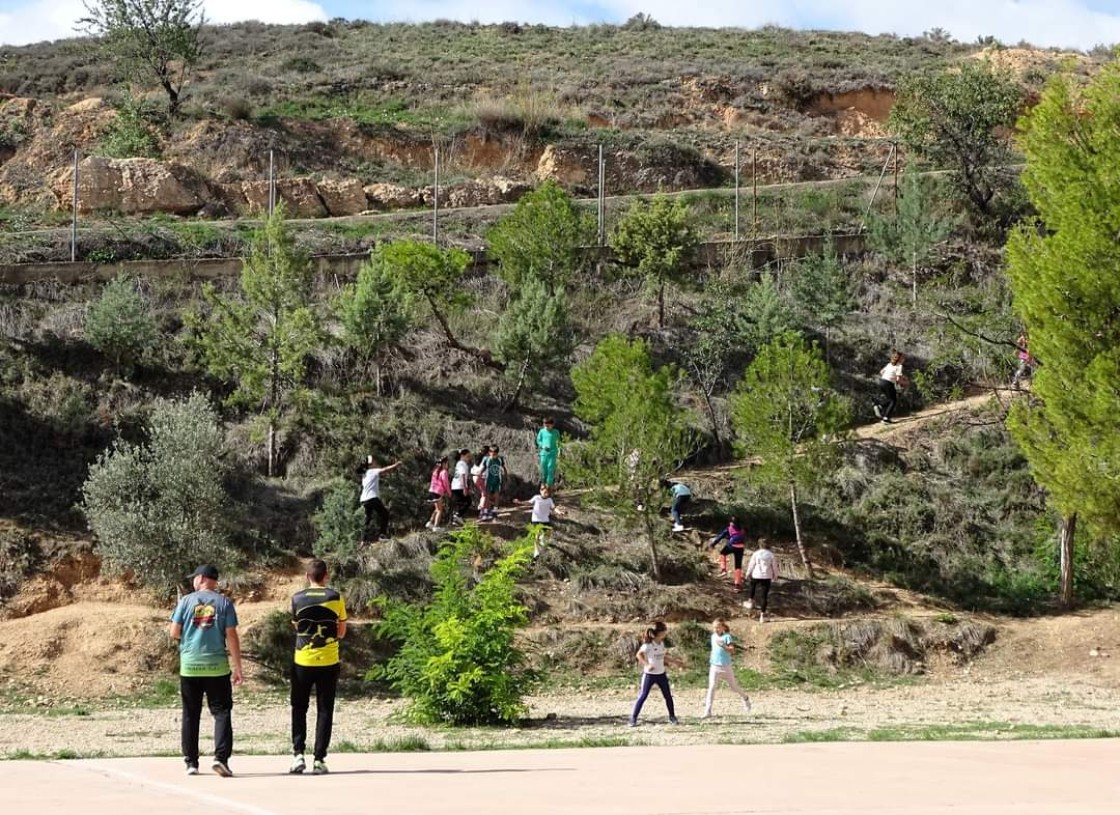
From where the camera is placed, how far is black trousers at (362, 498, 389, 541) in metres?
27.1

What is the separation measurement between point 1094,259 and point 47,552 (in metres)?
18.3

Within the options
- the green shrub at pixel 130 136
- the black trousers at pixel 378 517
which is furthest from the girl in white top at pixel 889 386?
the green shrub at pixel 130 136

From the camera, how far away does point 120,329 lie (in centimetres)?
3131

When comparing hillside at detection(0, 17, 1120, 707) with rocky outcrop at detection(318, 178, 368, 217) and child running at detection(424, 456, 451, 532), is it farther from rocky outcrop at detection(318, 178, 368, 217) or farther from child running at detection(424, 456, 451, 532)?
child running at detection(424, 456, 451, 532)

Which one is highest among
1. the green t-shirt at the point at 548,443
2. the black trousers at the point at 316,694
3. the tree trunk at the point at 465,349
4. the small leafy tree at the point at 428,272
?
the small leafy tree at the point at 428,272

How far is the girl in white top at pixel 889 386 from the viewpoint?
33031mm

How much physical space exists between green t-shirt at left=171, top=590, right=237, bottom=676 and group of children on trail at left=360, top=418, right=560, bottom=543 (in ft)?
52.8

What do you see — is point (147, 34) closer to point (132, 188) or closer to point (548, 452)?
point (132, 188)

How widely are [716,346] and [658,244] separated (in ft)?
13.4

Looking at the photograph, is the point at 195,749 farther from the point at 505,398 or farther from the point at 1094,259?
the point at 505,398

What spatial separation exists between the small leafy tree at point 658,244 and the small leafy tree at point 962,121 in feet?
34.7

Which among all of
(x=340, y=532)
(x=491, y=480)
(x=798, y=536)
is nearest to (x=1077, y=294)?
(x=798, y=536)

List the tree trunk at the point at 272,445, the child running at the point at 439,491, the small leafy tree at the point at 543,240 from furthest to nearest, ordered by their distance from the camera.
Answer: the small leafy tree at the point at 543,240, the tree trunk at the point at 272,445, the child running at the point at 439,491

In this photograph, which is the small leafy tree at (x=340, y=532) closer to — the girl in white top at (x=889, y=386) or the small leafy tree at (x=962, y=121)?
the girl in white top at (x=889, y=386)
